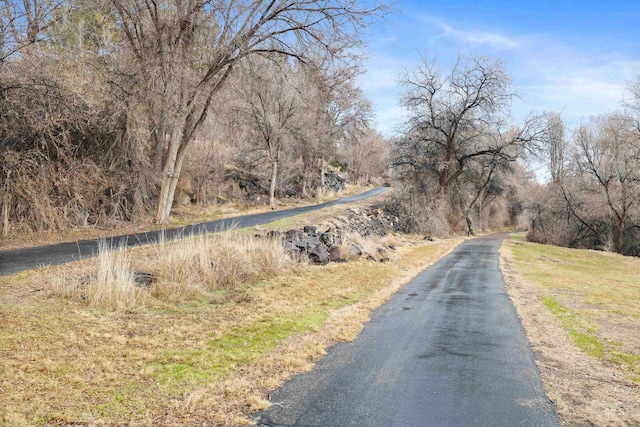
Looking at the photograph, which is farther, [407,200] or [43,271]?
[407,200]

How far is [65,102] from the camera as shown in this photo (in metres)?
14.6

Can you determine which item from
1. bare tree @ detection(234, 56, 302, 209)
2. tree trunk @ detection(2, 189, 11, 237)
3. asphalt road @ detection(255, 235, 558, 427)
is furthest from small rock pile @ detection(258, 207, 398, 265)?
bare tree @ detection(234, 56, 302, 209)

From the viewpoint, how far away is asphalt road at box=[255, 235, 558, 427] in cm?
414

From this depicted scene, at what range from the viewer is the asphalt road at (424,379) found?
4137 millimetres

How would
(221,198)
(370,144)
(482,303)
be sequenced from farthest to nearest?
(370,144)
(221,198)
(482,303)

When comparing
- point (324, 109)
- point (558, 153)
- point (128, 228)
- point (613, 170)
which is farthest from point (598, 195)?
point (128, 228)

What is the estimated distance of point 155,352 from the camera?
17.7 feet

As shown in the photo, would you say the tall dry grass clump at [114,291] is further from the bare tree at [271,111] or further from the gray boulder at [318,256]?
the bare tree at [271,111]

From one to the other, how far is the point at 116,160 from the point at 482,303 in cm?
1514

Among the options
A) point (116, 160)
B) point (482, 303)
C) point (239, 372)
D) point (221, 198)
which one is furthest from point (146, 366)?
point (221, 198)

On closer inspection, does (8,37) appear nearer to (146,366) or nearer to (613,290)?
(146,366)

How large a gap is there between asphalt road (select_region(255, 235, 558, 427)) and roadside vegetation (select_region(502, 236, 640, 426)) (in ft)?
0.92

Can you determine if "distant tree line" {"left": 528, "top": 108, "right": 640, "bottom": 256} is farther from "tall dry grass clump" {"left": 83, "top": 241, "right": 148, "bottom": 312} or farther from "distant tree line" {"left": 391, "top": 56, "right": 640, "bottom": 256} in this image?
"tall dry grass clump" {"left": 83, "top": 241, "right": 148, "bottom": 312}

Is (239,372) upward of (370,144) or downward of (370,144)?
downward
